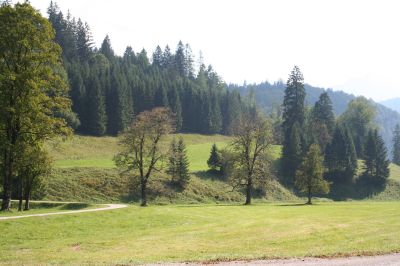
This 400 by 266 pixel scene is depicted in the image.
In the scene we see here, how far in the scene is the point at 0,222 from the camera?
2598 cm

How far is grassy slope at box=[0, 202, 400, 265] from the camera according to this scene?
19.3 m

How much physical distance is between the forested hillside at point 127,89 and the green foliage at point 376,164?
49.4 metres

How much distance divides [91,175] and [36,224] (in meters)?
34.6

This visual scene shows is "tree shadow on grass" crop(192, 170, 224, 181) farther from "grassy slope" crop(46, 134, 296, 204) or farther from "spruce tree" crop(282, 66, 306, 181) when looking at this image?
"spruce tree" crop(282, 66, 306, 181)

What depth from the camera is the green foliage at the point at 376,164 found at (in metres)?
92.4

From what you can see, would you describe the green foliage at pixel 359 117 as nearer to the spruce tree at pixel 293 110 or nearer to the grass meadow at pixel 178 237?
the spruce tree at pixel 293 110

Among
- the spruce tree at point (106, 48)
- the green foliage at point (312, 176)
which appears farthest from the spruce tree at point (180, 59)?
the green foliage at point (312, 176)

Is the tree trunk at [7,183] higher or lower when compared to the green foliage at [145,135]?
lower

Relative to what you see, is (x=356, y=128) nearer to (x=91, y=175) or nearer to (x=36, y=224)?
(x=91, y=175)

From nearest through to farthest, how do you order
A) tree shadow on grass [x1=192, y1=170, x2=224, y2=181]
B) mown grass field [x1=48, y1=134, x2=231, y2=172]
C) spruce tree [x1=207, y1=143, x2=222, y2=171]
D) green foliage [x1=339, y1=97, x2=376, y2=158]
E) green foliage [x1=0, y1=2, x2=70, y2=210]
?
green foliage [x1=0, y1=2, x2=70, y2=210] < mown grass field [x1=48, y1=134, x2=231, y2=172] < tree shadow on grass [x1=192, y1=170, x2=224, y2=181] < spruce tree [x1=207, y1=143, x2=222, y2=171] < green foliage [x1=339, y1=97, x2=376, y2=158]

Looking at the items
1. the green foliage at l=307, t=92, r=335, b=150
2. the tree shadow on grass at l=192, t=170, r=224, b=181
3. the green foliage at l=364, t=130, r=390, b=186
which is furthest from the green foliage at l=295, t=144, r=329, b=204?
the green foliage at l=364, t=130, r=390, b=186

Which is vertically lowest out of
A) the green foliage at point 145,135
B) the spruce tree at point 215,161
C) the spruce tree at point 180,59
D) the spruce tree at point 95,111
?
the spruce tree at point 215,161

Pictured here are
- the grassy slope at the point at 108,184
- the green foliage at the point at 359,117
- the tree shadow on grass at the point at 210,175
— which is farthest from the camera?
the green foliage at the point at 359,117

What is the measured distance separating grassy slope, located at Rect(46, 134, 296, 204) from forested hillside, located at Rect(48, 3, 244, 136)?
17.0m
